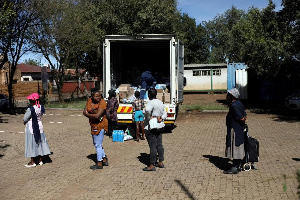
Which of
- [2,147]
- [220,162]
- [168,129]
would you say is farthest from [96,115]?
[168,129]

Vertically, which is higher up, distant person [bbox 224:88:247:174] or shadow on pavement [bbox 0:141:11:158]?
distant person [bbox 224:88:247:174]

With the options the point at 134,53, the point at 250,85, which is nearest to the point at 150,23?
the point at 250,85

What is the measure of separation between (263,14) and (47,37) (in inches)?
533

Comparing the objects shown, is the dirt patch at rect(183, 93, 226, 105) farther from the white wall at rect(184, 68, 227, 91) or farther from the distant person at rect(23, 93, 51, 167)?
the distant person at rect(23, 93, 51, 167)

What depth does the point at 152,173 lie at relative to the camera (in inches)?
278

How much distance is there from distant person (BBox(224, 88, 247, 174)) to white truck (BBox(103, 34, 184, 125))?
16.0ft

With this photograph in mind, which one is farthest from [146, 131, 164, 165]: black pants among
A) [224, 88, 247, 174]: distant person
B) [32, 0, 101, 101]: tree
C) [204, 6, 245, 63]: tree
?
[204, 6, 245, 63]: tree

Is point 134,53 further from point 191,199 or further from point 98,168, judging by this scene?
point 191,199

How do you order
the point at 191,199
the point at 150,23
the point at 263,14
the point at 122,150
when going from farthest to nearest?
the point at 150,23, the point at 263,14, the point at 122,150, the point at 191,199

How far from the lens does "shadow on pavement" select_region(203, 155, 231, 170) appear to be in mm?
7426

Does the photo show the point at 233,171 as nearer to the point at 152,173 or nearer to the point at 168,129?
the point at 152,173

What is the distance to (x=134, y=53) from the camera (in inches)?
612

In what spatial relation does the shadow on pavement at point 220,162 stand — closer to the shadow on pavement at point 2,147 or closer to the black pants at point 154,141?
the black pants at point 154,141

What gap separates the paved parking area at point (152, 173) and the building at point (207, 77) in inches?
893
